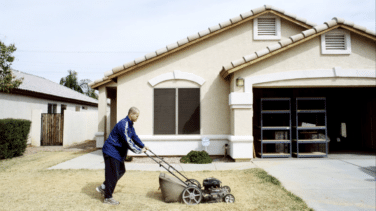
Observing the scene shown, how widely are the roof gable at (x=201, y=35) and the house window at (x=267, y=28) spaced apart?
0.25 meters

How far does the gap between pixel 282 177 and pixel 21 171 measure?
768 cm

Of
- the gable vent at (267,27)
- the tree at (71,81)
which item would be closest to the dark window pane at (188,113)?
the gable vent at (267,27)

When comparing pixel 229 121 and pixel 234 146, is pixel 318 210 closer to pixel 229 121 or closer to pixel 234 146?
pixel 234 146

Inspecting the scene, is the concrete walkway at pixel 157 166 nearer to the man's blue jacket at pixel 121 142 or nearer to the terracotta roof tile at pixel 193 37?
the man's blue jacket at pixel 121 142

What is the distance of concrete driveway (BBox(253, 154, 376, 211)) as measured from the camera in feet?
16.3

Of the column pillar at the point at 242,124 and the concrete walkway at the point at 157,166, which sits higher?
the column pillar at the point at 242,124

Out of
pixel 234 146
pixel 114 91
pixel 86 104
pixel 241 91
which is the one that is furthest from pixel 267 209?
pixel 86 104

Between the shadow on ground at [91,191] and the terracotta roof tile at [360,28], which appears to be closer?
the shadow on ground at [91,191]

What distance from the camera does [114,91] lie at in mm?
13992

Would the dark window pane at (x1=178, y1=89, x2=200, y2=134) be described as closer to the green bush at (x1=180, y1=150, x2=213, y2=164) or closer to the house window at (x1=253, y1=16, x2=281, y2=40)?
the green bush at (x1=180, y1=150, x2=213, y2=164)

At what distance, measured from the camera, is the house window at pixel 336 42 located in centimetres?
873

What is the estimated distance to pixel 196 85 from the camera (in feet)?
32.4

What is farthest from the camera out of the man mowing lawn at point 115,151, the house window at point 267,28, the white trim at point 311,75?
the house window at point 267,28

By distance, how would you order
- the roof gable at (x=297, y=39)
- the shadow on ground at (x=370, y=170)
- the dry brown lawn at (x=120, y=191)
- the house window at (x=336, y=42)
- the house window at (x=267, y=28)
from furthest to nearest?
the house window at (x=267, y=28)
the house window at (x=336, y=42)
the roof gable at (x=297, y=39)
the shadow on ground at (x=370, y=170)
the dry brown lawn at (x=120, y=191)
